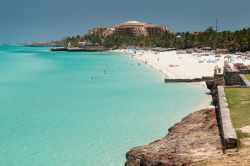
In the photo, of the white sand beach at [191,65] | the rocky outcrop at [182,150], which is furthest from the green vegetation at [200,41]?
the rocky outcrop at [182,150]

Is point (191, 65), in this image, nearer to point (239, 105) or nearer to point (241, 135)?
point (239, 105)

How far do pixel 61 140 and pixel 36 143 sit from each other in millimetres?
1156

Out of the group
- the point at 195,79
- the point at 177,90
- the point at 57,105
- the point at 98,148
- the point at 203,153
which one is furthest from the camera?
the point at 195,79

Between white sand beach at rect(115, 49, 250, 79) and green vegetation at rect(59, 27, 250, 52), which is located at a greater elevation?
green vegetation at rect(59, 27, 250, 52)

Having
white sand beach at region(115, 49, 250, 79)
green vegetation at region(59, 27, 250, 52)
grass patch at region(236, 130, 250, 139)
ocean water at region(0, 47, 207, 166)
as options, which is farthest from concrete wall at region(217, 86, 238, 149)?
green vegetation at region(59, 27, 250, 52)

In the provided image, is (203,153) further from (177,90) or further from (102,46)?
(102,46)

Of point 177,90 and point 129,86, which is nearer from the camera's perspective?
point 177,90

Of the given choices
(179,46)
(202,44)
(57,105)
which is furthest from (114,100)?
(179,46)

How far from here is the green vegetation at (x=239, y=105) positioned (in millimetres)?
13320

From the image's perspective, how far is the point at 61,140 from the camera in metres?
20.3

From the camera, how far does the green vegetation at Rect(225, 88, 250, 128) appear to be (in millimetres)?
13320

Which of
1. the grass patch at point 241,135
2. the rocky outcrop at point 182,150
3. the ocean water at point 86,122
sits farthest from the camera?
the ocean water at point 86,122

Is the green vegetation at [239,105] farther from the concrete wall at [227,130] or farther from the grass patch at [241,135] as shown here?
the grass patch at [241,135]

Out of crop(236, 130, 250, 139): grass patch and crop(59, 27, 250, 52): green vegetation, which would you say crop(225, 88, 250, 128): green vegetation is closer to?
crop(236, 130, 250, 139): grass patch
